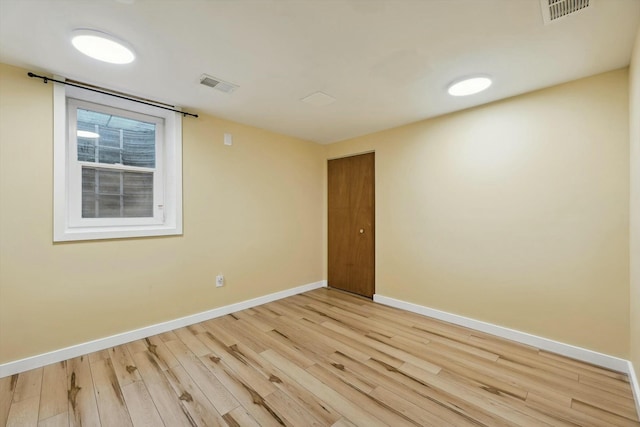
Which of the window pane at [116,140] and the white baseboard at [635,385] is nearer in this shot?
the white baseboard at [635,385]

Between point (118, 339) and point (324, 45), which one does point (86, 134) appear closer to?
point (118, 339)

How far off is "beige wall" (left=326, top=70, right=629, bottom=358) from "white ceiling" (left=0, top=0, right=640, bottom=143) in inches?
13.4

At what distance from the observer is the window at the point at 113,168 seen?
226 centimetres

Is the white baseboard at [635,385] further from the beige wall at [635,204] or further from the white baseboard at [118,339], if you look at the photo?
the white baseboard at [118,339]

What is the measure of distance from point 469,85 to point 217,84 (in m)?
2.18

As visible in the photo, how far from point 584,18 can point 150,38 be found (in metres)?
2.61

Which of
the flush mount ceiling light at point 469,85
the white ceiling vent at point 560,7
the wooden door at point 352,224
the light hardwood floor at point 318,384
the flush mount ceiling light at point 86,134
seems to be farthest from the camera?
the wooden door at point 352,224

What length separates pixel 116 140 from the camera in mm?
2588

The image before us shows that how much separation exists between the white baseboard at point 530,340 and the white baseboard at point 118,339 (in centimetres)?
200

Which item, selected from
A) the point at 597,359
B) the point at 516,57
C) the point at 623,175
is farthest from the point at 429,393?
the point at 516,57

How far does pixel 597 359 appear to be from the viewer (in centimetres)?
213

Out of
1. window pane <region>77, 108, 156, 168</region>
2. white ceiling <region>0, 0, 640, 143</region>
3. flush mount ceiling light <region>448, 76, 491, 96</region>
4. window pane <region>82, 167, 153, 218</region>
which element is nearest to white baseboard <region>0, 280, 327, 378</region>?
window pane <region>82, 167, 153, 218</region>

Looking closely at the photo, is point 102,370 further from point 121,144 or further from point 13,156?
point 121,144

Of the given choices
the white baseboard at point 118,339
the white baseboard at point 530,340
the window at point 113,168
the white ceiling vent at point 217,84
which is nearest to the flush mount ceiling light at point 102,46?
the white ceiling vent at point 217,84
